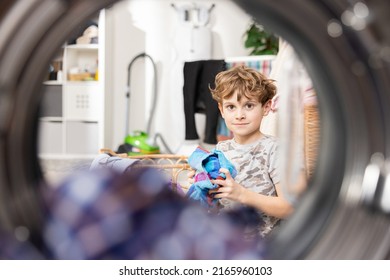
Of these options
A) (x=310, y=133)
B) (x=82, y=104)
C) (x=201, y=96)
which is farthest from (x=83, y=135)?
(x=310, y=133)

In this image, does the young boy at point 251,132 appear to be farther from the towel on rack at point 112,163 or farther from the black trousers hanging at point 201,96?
the black trousers hanging at point 201,96

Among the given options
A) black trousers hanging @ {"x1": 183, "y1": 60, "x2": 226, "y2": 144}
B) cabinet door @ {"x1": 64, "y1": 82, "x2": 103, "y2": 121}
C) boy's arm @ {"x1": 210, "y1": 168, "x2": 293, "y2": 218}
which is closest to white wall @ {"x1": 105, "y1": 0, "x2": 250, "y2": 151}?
cabinet door @ {"x1": 64, "y1": 82, "x2": 103, "y2": 121}

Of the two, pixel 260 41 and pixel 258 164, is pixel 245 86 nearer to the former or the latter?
pixel 258 164

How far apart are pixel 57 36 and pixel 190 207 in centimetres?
30

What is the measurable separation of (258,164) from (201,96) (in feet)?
4.04

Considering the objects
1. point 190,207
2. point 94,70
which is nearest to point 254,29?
point 94,70

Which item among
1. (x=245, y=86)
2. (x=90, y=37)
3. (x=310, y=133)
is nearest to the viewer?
(x=310, y=133)

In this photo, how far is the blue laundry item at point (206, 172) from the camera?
0.85 meters

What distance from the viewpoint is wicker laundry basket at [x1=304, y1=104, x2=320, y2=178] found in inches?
30.9

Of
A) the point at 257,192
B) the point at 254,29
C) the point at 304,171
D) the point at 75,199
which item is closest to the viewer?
the point at 75,199

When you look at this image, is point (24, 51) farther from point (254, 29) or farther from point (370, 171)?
point (254, 29)

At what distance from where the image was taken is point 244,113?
0.95 m
